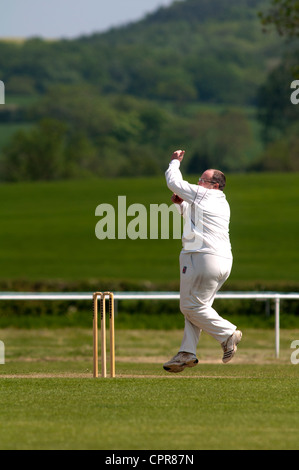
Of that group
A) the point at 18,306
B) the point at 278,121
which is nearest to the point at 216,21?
the point at 278,121

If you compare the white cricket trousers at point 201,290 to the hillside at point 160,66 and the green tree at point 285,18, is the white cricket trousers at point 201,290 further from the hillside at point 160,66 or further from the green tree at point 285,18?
the hillside at point 160,66

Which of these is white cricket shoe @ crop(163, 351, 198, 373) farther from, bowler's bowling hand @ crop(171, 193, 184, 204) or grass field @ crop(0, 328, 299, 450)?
bowler's bowling hand @ crop(171, 193, 184, 204)

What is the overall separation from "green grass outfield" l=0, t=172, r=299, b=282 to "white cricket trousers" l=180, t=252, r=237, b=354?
25.9 m

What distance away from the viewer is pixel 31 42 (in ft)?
507

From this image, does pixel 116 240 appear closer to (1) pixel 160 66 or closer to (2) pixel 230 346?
(2) pixel 230 346

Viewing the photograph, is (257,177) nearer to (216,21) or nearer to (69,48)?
(69,48)

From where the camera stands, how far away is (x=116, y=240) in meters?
49.8

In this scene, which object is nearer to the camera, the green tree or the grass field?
the grass field

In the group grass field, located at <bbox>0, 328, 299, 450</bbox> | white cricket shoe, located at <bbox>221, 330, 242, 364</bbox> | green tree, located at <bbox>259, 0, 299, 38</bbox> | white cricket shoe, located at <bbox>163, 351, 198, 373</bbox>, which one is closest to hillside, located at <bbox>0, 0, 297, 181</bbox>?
green tree, located at <bbox>259, 0, 299, 38</bbox>

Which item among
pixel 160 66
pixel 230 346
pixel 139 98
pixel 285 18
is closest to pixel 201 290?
pixel 230 346

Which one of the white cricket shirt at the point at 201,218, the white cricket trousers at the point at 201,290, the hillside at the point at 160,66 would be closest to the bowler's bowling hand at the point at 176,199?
the white cricket shirt at the point at 201,218

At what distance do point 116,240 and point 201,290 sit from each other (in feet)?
134

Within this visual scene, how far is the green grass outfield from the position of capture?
129 feet

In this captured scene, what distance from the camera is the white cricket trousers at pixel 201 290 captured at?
886 centimetres
